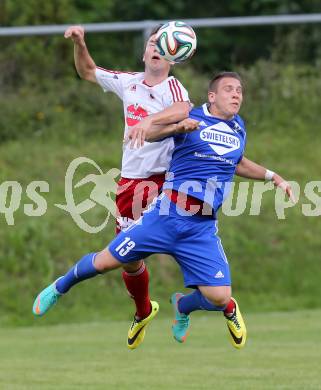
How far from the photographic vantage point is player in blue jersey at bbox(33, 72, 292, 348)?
940 cm

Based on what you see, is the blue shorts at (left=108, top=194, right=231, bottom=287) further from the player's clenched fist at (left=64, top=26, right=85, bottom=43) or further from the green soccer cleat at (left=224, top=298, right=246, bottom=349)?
the player's clenched fist at (left=64, top=26, right=85, bottom=43)

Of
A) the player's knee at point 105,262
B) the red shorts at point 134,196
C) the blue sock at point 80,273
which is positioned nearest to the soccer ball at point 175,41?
the red shorts at point 134,196

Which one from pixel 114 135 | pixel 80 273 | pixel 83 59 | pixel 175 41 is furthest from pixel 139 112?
pixel 114 135

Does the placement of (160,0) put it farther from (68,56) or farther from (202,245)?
(202,245)

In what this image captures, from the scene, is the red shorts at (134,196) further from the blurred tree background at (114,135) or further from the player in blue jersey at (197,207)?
the blurred tree background at (114,135)

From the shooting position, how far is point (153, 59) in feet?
31.8

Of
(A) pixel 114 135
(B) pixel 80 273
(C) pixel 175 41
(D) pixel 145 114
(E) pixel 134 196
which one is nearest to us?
(C) pixel 175 41

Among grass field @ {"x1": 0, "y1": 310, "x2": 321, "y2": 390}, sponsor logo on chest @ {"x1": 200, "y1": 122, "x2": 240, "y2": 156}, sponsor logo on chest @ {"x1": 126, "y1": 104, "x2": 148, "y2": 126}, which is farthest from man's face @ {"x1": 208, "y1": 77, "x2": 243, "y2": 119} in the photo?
grass field @ {"x1": 0, "y1": 310, "x2": 321, "y2": 390}

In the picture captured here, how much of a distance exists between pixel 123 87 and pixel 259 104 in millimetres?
10685

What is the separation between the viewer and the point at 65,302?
17.7 metres

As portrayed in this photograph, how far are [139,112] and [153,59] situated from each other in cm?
48

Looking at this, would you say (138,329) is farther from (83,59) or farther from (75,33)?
(75,33)

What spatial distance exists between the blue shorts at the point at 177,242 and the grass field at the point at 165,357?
5.30ft

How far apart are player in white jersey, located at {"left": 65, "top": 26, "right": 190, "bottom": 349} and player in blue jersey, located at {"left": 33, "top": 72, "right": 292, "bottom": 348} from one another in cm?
28
